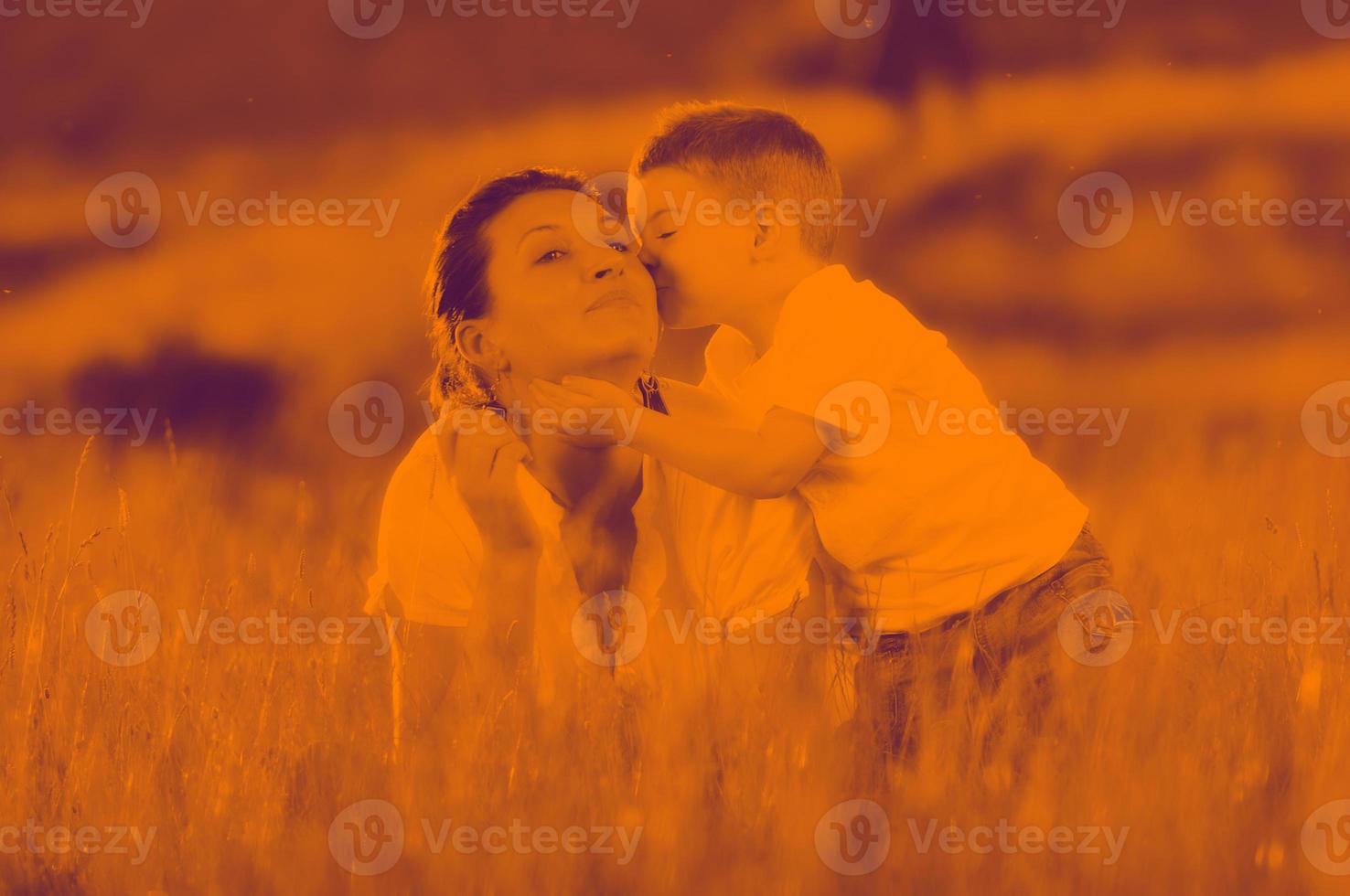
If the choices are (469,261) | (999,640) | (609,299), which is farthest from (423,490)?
(999,640)

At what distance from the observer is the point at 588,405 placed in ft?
9.35

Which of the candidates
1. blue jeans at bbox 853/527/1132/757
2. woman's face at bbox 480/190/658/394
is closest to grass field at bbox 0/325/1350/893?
blue jeans at bbox 853/527/1132/757

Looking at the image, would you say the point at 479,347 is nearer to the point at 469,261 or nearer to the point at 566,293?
the point at 469,261

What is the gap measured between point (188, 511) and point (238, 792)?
4.50 feet

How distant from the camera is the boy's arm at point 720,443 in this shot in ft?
9.21

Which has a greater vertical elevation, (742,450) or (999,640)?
(742,450)

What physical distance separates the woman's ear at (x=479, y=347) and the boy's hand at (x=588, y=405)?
0.30m

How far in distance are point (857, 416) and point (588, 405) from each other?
21.5 inches

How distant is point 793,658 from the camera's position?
272cm

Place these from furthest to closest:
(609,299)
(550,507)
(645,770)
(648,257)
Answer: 1. (550,507)
2. (648,257)
3. (609,299)
4. (645,770)

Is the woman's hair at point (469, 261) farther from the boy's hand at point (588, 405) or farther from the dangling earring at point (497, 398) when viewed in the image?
the boy's hand at point (588, 405)

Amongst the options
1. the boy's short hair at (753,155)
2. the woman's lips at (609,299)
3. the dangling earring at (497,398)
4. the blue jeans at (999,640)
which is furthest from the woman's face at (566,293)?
the blue jeans at (999,640)

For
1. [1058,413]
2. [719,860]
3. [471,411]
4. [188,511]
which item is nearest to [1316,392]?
[1058,413]

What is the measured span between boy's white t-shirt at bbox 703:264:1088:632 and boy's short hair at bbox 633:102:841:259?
7.3 inches
